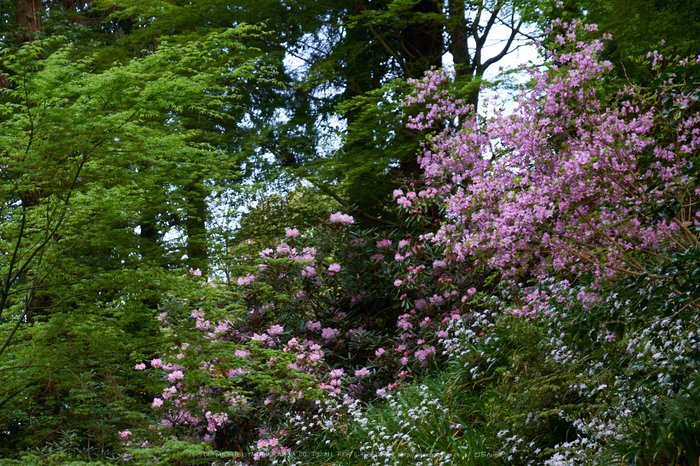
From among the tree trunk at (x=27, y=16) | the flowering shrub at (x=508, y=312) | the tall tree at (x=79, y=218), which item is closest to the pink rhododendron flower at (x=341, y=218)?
the flowering shrub at (x=508, y=312)

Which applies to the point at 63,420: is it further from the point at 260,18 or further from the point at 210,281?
the point at 260,18

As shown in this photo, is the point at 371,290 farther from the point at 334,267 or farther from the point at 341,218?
the point at 341,218

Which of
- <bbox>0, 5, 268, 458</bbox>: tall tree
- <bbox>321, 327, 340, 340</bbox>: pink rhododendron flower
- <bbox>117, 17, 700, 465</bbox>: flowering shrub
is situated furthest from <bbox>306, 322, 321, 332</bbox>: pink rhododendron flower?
<bbox>0, 5, 268, 458</bbox>: tall tree

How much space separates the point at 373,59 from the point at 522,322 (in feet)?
23.6

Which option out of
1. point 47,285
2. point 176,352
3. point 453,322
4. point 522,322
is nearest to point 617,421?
point 522,322

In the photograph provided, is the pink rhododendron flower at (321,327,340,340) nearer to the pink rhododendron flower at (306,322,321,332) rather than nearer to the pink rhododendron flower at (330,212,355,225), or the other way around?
the pink rhododendron flower at (306,322,321,332)

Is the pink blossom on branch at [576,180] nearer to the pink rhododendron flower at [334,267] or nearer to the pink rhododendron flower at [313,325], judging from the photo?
the pink rhododendron flower at [334,267]

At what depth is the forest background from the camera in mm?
4137

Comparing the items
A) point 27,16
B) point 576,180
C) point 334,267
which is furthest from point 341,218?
point 27,16

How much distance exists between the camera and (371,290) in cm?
790

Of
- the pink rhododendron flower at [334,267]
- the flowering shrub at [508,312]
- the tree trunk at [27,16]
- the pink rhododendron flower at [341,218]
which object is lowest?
the flowering shrub at [508,312]

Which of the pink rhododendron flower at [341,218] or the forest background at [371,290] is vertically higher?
the pink rhododendron flower at [341,218]

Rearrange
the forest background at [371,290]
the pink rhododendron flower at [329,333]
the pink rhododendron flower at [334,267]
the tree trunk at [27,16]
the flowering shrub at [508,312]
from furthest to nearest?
the tree trunk at [27,16] < the pink rhododendron flower at [334,267] < the pink rhododendron flower at [329,333] < the forest background at [371,290] < the flowering shrub at [508,312]

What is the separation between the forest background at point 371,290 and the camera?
4.14 metres
